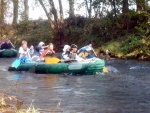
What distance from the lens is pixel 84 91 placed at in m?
11.7

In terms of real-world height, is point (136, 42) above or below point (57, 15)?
below

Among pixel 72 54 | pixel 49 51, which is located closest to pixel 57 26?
pixel 49 51

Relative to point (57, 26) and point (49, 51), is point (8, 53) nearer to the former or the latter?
point (57, 26)

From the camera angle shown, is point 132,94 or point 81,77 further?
point 81,77

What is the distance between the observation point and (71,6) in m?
33.8

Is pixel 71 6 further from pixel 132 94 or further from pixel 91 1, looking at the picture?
pixel 132 94

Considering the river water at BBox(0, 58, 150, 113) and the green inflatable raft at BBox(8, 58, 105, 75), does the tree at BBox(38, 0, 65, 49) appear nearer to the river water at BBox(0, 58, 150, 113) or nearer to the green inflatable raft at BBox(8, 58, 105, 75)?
the river water at BBox(0, 58, 150, 113)

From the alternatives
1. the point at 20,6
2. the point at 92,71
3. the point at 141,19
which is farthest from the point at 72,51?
the point at 20,6

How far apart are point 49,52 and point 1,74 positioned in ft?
7.92

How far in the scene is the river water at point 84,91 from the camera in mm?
9219

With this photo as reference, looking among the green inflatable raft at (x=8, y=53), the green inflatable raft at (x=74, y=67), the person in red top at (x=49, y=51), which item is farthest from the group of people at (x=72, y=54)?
the green inflatable raft at (x=8, y=53)

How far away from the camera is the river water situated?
363 inches

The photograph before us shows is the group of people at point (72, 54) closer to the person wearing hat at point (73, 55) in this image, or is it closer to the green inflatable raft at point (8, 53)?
the person wearing hat at point (73, 55)

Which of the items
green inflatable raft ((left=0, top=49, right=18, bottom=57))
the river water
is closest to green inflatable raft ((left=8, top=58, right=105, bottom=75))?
the river water
